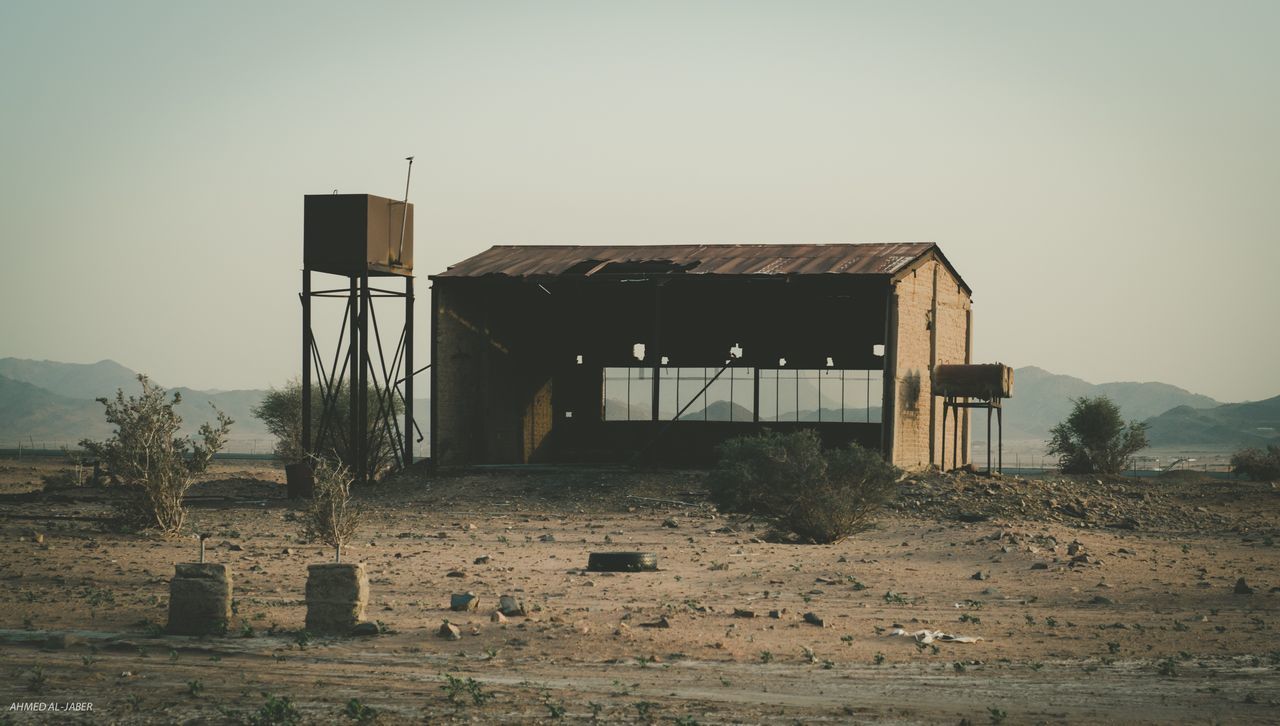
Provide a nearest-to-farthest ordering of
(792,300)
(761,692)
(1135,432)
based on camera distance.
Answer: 1. (761,692)
2. (792,300)
3. (1135,432)

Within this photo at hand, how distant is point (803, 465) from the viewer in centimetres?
2403

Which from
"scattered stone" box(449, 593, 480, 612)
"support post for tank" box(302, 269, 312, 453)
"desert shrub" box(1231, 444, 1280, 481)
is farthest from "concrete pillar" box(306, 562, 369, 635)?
"desert shrub" box(1231, 444, 1280, 481)

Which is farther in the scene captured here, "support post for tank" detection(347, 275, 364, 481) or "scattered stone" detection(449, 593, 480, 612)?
"support post for tank" detection(347, 275, 364, 481)

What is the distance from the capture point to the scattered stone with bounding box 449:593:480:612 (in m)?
15.5

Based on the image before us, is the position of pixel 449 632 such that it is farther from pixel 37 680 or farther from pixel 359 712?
pixel 37 680

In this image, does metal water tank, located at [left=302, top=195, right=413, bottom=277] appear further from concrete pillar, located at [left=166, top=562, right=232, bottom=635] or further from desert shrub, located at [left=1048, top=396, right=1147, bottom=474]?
desert shrub, located at [left=1048, top=396, right=1147, bottom=474]

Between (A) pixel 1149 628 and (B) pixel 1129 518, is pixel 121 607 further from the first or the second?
(B) pixel 1129 518

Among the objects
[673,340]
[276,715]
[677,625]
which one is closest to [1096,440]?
[673,340]

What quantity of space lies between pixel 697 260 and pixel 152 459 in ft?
61.3

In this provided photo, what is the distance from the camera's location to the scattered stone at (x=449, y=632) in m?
13.8

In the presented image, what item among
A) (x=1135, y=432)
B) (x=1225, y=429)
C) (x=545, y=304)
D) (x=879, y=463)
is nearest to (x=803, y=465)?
(x=879, y=463)

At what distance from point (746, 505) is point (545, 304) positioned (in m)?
17.8

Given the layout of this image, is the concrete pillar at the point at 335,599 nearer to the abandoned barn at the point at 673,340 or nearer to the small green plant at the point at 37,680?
the small green plant at the point at 37,680

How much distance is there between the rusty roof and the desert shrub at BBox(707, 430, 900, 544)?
32.4 feet
